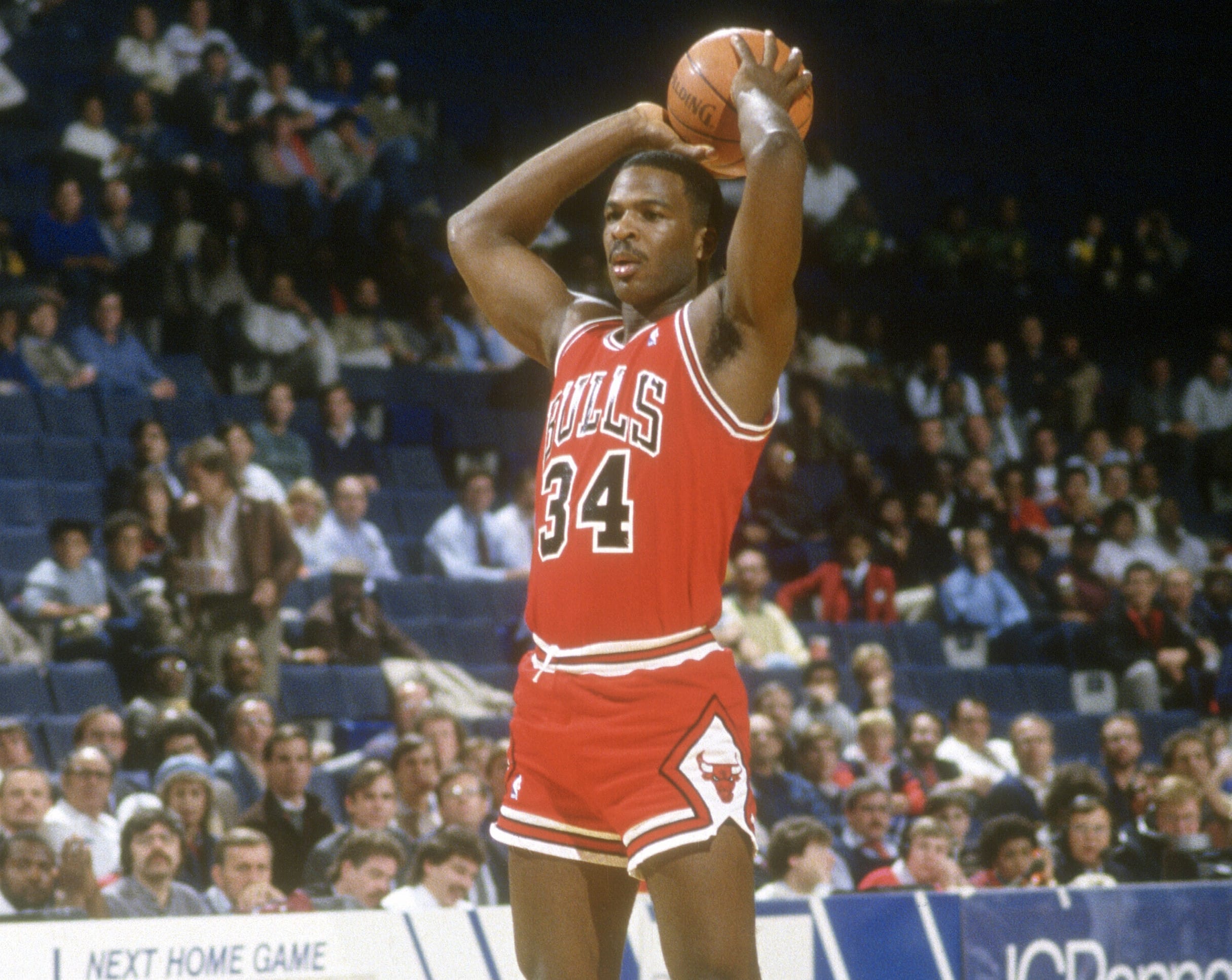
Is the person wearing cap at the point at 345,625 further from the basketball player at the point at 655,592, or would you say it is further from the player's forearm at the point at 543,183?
the basketball player at the point at 655,592

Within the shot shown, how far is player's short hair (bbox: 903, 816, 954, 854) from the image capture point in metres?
6.17

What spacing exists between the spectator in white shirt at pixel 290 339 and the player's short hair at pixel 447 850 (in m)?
5.21

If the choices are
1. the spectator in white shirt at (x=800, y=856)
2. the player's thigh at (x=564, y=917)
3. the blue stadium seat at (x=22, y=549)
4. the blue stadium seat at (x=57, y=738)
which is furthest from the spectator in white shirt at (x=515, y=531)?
the player's thigh at (x=564, y=917)

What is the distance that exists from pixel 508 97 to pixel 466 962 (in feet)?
37.0

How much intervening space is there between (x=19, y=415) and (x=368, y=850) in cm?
452

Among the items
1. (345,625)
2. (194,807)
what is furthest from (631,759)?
(345,625)

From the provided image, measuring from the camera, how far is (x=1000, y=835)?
6.31 meters

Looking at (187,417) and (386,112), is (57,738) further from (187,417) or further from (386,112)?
(386,112)

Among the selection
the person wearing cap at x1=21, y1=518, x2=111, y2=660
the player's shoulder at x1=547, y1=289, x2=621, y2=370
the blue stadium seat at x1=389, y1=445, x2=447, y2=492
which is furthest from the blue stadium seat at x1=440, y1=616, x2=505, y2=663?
the player's shoulder at x1=547, y1=289, x2=621, y2=370

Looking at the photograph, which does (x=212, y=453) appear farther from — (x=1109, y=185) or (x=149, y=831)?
(x=1109, y=185)

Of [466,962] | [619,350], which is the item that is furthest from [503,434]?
[619,350]

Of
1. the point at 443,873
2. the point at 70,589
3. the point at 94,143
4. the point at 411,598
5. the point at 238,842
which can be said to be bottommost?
the point at 443,873

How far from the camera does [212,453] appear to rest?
7969 mm

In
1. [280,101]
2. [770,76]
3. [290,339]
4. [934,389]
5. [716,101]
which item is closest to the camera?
[770,76]
